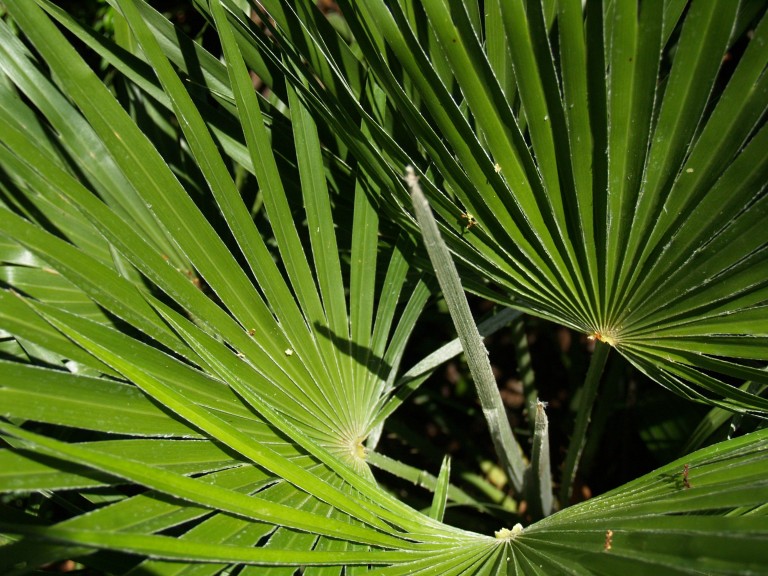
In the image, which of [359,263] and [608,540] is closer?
[608,540]

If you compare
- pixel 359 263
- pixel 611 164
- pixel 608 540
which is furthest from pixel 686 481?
pixel 359 263

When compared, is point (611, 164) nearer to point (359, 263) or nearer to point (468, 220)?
point (468, 220)

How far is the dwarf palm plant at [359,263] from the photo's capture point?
781mm

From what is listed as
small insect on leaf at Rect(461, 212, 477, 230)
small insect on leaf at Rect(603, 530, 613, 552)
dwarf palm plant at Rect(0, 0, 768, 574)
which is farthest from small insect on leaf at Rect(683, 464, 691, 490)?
small insect on leaf at Rect(461, 212, 477, 230)

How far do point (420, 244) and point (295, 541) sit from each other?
1.76 feet

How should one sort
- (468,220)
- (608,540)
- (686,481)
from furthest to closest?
1. (468,220)
2. (686,481)
3. (608,540)

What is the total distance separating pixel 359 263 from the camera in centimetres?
113

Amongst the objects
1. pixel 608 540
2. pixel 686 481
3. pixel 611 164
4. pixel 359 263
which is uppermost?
pixel 611 164

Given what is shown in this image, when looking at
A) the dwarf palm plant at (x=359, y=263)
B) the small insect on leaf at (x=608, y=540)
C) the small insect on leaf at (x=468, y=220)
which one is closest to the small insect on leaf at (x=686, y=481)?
the dwarf palm plant at (x=359, y=263)

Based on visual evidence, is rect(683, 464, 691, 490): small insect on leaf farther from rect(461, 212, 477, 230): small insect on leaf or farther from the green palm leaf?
rect(461, 212, 477, 230): small insect on leaf

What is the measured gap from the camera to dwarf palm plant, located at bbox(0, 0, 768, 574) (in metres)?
0.78

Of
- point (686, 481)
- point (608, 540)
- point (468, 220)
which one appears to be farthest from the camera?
point (468, 220)

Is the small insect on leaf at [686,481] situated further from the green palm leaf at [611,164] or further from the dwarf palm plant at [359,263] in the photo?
the green palm leaf at [611,164]

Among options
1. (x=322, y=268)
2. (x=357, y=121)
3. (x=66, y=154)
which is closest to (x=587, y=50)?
(x=357, y=121)
